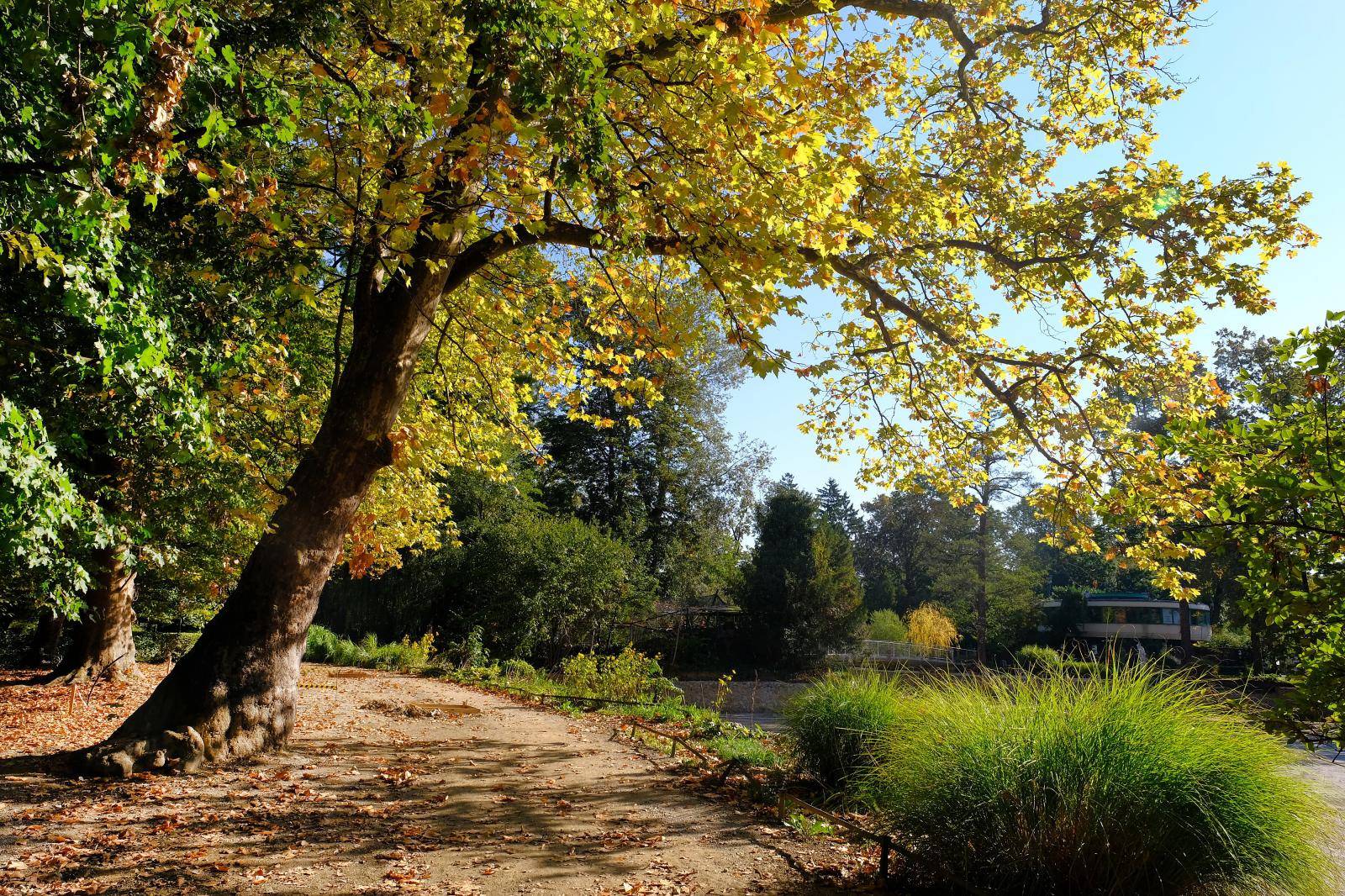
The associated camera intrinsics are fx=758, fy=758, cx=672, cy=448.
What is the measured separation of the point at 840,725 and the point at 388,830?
12.2 feet

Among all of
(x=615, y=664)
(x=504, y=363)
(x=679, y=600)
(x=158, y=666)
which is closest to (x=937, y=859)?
(x=504, y=363)

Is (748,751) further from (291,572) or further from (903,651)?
(903,651)

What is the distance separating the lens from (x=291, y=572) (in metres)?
7.00

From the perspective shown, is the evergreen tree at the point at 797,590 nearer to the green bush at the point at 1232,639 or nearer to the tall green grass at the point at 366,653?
the tall green grass at the point at 366,653

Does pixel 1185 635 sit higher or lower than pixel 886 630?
higher

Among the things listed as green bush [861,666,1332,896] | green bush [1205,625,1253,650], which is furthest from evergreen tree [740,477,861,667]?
green bush [861,666,1332,896]

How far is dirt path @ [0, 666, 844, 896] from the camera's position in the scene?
424 cm

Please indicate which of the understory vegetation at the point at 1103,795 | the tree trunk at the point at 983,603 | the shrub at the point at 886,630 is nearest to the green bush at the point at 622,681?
the understory vegetation at the point at 1103,795

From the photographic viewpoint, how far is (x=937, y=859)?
4281 mm

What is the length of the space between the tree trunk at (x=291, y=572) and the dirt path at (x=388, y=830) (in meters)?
0.47

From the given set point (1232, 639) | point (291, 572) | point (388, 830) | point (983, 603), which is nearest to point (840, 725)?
point (388, 830)

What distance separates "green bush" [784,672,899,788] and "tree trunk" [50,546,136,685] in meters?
10.1

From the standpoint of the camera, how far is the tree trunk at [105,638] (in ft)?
37.7

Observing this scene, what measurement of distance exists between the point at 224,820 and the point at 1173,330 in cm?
956
